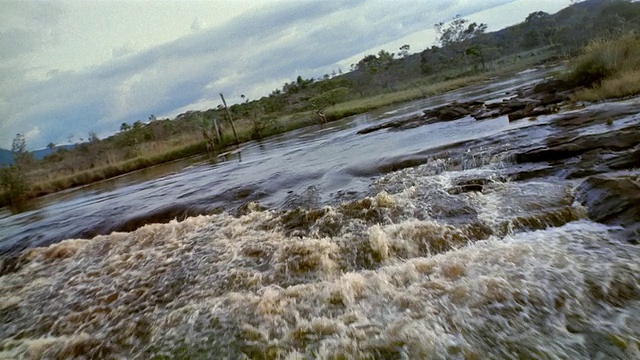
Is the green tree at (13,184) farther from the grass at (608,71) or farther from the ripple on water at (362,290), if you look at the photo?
the grass at (608,71)

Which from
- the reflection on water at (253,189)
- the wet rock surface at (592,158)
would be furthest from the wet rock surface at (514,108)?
the reflection on water at (253,189)

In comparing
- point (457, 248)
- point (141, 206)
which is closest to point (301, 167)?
point (141, 206)

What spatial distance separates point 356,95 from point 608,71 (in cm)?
4258

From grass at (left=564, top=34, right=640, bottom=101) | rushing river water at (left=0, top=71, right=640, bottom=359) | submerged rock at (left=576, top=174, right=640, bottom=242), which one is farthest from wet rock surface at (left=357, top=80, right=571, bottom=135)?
submerged rock at (left=576, top=174, right=640, bottom=242)

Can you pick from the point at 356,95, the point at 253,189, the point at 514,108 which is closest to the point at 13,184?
the point at 253,189

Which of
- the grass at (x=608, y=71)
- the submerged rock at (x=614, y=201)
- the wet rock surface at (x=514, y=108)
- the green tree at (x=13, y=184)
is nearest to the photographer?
the submerged rock at (x=614, y=201)

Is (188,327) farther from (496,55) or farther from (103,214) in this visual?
(496,55)

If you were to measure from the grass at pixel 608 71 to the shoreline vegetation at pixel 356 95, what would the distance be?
29 mm

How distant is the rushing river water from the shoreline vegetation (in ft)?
22.8

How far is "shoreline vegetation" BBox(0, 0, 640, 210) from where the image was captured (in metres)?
11.8

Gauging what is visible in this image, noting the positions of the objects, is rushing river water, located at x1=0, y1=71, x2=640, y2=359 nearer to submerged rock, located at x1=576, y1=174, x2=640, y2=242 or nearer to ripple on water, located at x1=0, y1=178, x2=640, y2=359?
ripple on water, located at x1=0, y1=178, x2=640, y2=359

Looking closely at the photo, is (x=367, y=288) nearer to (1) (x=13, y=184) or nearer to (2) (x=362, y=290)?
(2) (x=362, y=290)

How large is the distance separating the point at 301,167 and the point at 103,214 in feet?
16.9

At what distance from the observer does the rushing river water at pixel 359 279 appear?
2438 millimetres
